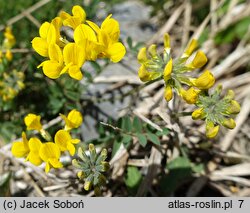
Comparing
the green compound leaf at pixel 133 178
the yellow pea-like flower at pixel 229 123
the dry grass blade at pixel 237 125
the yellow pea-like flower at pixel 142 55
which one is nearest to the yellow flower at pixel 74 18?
the yellow pea-like flower at pixel 142 55

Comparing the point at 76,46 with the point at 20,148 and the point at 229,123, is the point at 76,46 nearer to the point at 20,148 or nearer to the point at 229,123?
the point at 20,148

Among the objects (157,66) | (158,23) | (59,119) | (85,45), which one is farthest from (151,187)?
(158,23)

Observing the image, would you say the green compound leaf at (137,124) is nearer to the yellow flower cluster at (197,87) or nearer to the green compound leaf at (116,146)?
the green compound leaf at (116,146)

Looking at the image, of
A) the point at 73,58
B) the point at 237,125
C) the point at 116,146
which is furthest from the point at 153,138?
the point at 237,125

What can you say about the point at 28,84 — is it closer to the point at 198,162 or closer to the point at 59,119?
the point at 59,119

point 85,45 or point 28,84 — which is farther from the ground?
point 28,84
